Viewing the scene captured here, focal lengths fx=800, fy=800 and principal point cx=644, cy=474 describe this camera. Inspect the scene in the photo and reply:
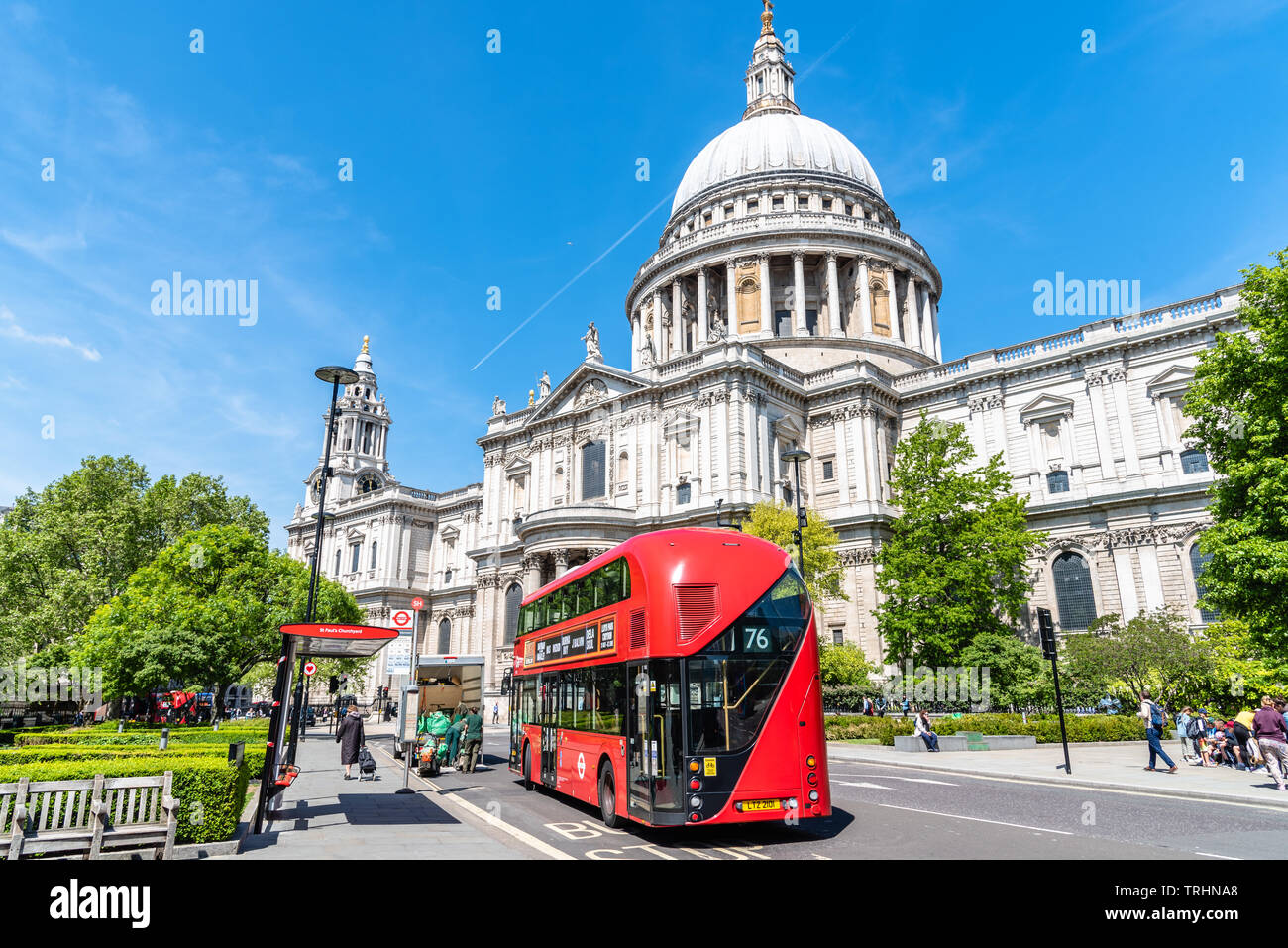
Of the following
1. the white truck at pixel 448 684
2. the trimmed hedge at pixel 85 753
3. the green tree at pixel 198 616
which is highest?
the green tree at pixel 198 616

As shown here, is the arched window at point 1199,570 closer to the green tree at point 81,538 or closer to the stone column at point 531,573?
the stone column at point 531,573

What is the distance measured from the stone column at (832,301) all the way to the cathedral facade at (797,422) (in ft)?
0.88

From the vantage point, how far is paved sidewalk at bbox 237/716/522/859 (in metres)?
10.2

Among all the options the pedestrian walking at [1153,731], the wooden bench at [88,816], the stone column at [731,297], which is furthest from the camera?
the stone column at [731,297]

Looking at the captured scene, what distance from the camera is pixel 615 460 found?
5147cm

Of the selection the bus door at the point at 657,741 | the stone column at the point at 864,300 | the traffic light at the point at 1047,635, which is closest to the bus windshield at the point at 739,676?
the bus door at the point at 657,741

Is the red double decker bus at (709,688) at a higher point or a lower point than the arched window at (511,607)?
lower

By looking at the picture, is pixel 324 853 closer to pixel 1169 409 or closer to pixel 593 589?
pixel 593 589

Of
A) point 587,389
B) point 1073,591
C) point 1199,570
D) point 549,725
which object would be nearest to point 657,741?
point 549,725

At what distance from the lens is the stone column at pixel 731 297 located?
61312 mm

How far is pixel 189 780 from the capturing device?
9719mm

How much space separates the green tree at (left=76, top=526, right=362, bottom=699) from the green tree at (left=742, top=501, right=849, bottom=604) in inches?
921
